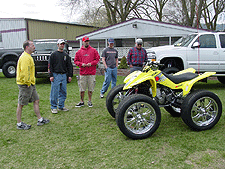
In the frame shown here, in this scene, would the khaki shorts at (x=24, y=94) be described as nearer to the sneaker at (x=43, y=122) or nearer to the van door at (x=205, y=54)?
the sneaker at (x=43, y=122)

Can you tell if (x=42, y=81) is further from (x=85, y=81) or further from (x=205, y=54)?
(x=205, y=54)

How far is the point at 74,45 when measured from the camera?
993 inches

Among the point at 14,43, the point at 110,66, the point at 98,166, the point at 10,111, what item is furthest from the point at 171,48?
the point at 14,43

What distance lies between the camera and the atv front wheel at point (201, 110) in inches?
160

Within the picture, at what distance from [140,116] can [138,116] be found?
4 centimetres

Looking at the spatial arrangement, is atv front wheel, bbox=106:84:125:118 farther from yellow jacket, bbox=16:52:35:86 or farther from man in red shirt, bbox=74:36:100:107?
yellow jacket, bbox=16:52:35:86

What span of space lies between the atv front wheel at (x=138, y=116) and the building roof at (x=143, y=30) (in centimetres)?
1196

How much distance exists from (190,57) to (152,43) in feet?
31.4

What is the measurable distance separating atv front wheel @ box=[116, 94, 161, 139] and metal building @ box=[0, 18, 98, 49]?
15.8 m

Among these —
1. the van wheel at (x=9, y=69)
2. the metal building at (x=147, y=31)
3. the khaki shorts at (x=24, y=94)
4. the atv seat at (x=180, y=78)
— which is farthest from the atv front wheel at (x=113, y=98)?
the metal building at (x=147, y=31)

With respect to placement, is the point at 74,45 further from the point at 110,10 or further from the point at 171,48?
the point at 171,48

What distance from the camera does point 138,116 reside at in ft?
12.8

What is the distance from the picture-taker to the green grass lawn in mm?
3100

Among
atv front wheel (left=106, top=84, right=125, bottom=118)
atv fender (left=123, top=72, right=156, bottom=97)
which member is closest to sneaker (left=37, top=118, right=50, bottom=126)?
atv front wheel (left=106, top=84, right=125, bottom=118)
